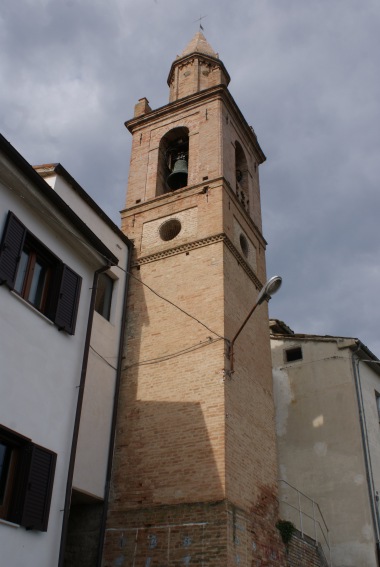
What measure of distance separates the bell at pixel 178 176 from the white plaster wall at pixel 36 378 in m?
7.49

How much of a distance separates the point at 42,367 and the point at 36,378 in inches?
9.4

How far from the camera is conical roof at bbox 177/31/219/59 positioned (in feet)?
70.3

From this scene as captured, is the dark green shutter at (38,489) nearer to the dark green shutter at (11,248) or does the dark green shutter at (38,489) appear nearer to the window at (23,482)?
the window at (23,482)


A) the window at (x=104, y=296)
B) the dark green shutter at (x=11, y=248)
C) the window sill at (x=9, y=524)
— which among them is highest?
the window at (x=104, y=296)

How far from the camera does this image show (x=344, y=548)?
568 inches

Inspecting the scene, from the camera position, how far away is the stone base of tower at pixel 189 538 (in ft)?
33.7

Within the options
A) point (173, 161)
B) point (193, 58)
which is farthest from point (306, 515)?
point (193, 58)

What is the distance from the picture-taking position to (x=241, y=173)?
62.1 ft

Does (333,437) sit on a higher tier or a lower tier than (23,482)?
higher

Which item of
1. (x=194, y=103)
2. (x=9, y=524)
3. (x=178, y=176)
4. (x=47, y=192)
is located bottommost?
(x=9, y=524)

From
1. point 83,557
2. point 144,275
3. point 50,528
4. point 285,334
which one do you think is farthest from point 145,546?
point 285,334

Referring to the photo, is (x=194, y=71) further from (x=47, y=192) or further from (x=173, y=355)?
(x=47, y=192)

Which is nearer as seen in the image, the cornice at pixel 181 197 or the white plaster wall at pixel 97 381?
the white plaster wall at pixel 97 381

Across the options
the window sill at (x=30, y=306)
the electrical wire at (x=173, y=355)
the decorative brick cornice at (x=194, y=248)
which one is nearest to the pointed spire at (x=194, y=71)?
the decorative brick cornice at (x=194, y=248)
